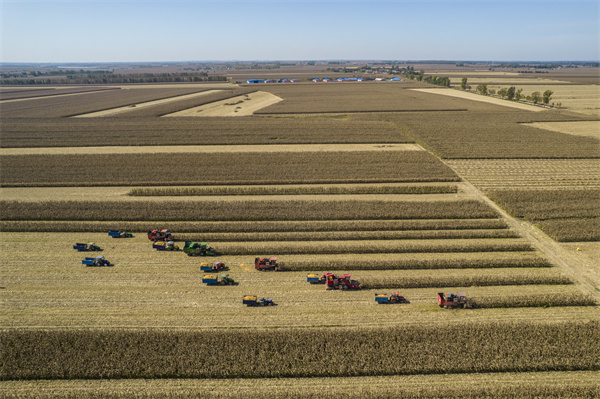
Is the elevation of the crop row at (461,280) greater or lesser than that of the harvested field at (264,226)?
lesser

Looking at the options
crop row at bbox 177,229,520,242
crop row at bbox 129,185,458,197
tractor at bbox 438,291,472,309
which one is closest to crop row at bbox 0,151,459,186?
crop row at bbox 129,185,458,197

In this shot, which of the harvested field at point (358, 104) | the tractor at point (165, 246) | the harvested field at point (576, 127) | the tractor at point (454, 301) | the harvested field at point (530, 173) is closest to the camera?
the tractor at point (454, 301)

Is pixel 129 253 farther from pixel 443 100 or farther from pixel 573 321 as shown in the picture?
pixel 443 100

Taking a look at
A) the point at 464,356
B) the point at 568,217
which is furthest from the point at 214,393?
the point at 568,217

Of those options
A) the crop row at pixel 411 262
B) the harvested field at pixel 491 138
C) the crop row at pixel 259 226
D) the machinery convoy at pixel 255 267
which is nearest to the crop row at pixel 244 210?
the crop row at pixel 259 226

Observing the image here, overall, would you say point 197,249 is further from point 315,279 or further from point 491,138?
point 491,138

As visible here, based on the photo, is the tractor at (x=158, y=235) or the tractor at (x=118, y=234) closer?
the tractor at (x=158, y=235)

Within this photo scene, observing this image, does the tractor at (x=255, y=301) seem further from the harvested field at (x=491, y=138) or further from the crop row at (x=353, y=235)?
the harvested field at (x=491, y=138)

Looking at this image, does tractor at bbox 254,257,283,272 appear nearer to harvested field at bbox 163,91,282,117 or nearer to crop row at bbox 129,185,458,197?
crop row at bbox 129,185,458,197

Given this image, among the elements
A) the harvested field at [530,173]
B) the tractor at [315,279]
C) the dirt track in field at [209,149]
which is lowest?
the tractor at [315,279]
